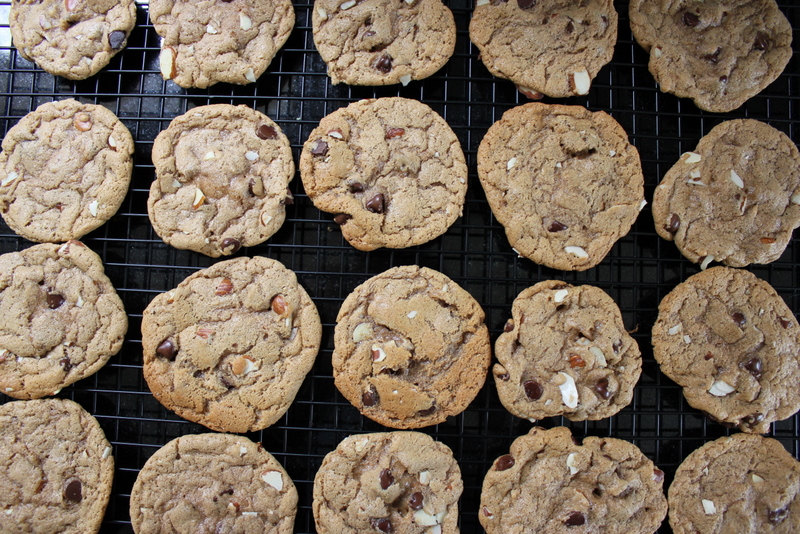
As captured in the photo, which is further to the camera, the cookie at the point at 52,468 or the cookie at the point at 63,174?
the cookie at the point at 63,174

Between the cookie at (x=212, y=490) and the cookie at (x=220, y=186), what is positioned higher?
the cookie at (x=220, y=186)

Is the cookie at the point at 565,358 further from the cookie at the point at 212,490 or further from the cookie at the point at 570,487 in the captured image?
the cookie at the point at 212,490

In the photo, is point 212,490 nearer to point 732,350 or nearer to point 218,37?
point 218,37

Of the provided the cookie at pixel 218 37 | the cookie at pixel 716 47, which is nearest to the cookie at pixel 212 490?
the cookie at pixel 218 37

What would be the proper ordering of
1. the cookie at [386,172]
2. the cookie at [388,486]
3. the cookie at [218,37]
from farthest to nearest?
the cookie at [218,37] < the cookie at [386,172] < the cookie at [388,486]

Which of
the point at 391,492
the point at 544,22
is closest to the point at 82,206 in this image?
the point at 391,492

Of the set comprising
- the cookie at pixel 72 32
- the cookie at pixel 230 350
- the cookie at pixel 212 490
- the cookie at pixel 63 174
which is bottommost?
the cookie at pixel 212 490

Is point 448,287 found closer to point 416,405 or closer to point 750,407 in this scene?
point 416,405
